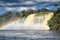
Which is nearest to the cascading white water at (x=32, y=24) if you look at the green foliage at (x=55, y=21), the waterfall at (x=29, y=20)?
the waterfall at (x=29, y=20)

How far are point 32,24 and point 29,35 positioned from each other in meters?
0.45

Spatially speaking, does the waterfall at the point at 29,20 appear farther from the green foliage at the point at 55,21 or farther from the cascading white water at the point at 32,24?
the green foliage at the point at 55,21

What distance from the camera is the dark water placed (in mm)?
16828

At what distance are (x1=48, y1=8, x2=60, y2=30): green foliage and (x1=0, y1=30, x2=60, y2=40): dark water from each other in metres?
0.23

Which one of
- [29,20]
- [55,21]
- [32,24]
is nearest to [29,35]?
[32,24]

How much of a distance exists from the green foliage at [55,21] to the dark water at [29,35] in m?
0.23

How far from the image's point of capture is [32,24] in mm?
16938

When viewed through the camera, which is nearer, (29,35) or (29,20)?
(29,20)

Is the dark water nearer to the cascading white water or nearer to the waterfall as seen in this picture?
the cascading white water

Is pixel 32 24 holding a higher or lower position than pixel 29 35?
higher

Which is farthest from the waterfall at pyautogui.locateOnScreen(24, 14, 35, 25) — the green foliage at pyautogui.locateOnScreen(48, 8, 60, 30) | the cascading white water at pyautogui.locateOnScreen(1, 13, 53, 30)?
the green foliage at pyautogui.locateOnScreen(48, 8, 60, 30)

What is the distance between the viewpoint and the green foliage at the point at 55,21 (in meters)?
16.9

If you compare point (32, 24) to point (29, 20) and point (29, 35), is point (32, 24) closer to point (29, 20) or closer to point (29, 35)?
point (29, 20)

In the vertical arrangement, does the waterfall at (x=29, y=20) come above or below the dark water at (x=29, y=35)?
above
